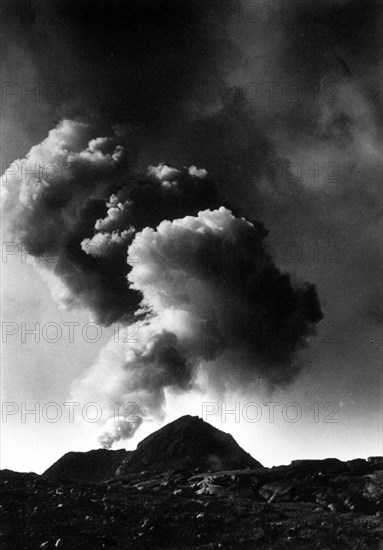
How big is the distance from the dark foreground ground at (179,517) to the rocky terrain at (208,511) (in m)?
A: 0.04

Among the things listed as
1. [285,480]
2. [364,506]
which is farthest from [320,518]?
[285,480]

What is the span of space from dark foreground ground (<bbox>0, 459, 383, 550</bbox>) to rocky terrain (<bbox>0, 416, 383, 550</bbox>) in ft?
0.15

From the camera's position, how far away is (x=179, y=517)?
2638 centimetres

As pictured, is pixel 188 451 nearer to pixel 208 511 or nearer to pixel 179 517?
pixel 208 511

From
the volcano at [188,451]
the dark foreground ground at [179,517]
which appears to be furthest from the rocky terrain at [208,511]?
the volcano at [188,451]

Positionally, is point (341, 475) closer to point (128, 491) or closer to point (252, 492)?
point (252, 492)

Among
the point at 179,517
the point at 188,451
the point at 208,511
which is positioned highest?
the point at 188,451

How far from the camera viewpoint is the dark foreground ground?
76.0ft

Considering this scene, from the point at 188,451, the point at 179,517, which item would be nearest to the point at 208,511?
the point at 179,517

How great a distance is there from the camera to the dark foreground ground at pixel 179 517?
76.0 ft

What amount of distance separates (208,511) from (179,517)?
217cm

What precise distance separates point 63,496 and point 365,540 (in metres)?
15.4

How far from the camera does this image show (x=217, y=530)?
81.8 feet

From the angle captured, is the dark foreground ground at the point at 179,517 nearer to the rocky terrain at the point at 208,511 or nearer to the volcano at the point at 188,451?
the rocky terrain at the point at 208,511
